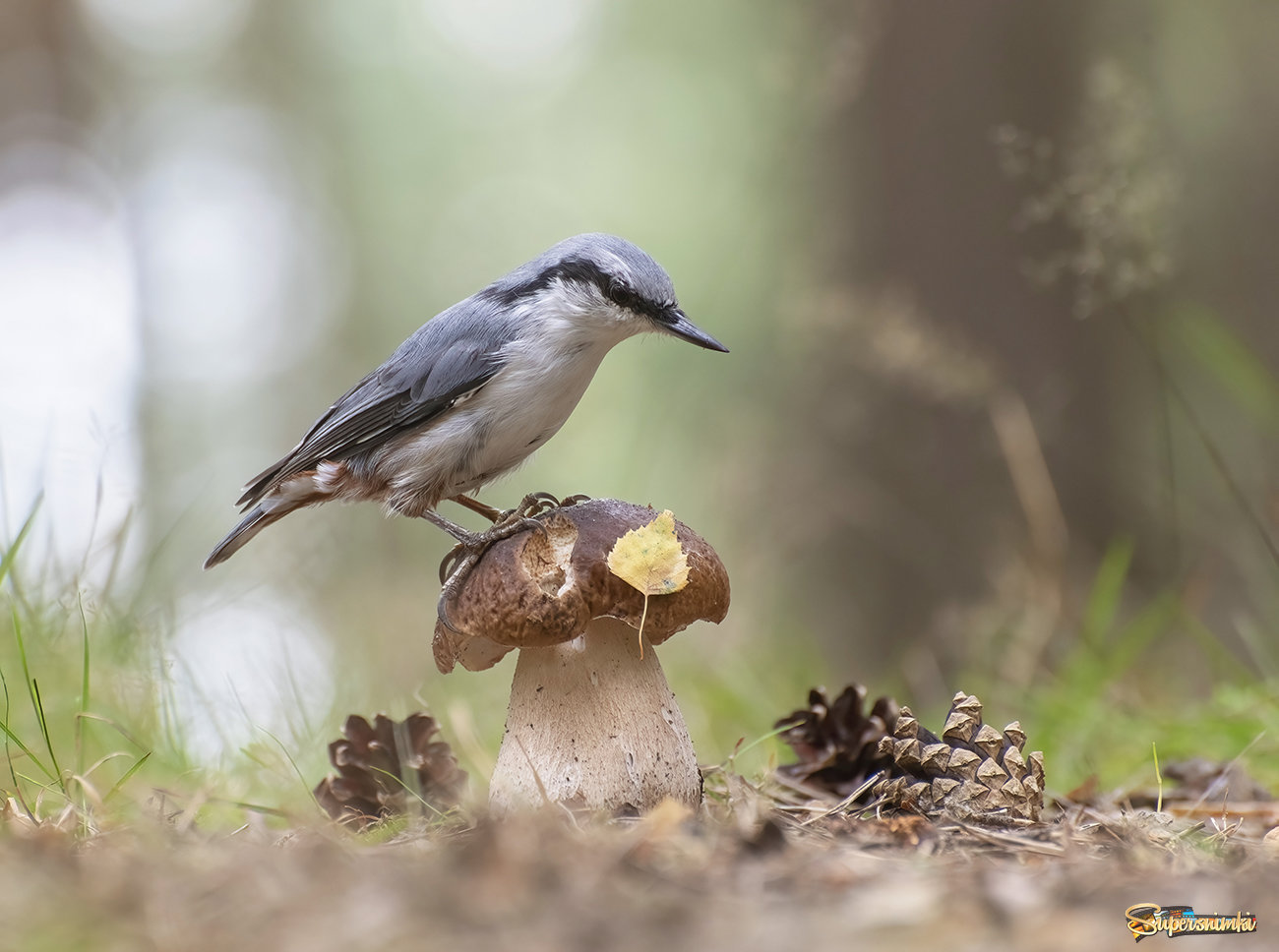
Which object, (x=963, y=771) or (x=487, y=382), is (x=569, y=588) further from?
(x=963, y=771)

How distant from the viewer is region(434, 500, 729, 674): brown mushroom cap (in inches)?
90.2

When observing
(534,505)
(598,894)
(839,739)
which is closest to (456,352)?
(534,505)

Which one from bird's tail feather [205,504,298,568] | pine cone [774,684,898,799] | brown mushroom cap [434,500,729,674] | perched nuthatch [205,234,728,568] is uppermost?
perched nuthatch [205,234,728,568]

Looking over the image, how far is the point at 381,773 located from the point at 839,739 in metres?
1.33

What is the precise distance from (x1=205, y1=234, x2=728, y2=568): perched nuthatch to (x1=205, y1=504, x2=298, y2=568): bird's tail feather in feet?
0.19

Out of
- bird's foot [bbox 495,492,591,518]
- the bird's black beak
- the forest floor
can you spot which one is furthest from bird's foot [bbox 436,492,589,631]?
the forest floor

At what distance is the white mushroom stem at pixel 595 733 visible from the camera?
2.37 metres

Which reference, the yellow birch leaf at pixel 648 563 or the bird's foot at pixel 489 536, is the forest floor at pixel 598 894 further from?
the bird's foot at pixel 489 536

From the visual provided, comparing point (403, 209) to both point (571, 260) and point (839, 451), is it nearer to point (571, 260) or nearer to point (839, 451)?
point (839, 451)

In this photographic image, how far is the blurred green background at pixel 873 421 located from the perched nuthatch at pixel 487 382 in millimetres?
580

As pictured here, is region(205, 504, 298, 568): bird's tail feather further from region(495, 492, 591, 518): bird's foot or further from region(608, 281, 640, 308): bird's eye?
region(608, 281, 640, 308): bird's eye

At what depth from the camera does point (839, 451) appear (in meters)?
5.90

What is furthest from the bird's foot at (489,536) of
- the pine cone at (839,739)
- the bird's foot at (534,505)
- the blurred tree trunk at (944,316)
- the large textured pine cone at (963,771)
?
the blurred tree trunk at (944,316)

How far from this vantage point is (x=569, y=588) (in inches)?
90.9
